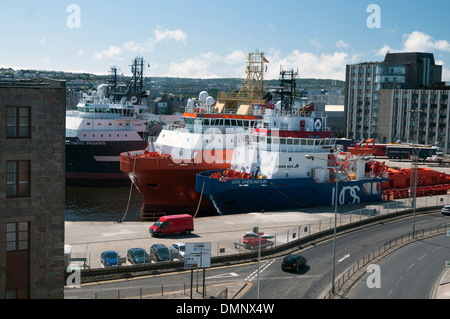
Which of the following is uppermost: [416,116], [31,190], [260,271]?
[416,116]

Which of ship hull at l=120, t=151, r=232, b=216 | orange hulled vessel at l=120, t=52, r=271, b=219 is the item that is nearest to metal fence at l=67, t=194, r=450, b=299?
orange hulled vessel at l=120, t=52, r=271, b=219

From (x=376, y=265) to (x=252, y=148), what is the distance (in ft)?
66.5

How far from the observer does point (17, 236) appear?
55.8 feet

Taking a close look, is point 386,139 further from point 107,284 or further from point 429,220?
point 107,284

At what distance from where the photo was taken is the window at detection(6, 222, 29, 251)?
55.5ft

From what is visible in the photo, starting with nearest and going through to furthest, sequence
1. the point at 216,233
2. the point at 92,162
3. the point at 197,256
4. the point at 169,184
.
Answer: the point at 197,256 → the point at 216,233 → the point at 169,184 → the point at 92,162

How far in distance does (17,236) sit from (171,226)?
17.3 meters

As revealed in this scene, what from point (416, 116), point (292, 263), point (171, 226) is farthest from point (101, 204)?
point (416, 116)

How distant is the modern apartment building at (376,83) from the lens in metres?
111

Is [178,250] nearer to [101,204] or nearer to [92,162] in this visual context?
[101,204]

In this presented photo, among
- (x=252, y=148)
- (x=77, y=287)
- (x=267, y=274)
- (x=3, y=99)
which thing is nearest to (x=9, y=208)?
(x=3, y=99)

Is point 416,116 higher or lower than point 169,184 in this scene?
higher

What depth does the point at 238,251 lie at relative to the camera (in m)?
30.4

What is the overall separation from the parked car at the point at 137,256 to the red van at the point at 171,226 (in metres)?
5.69
